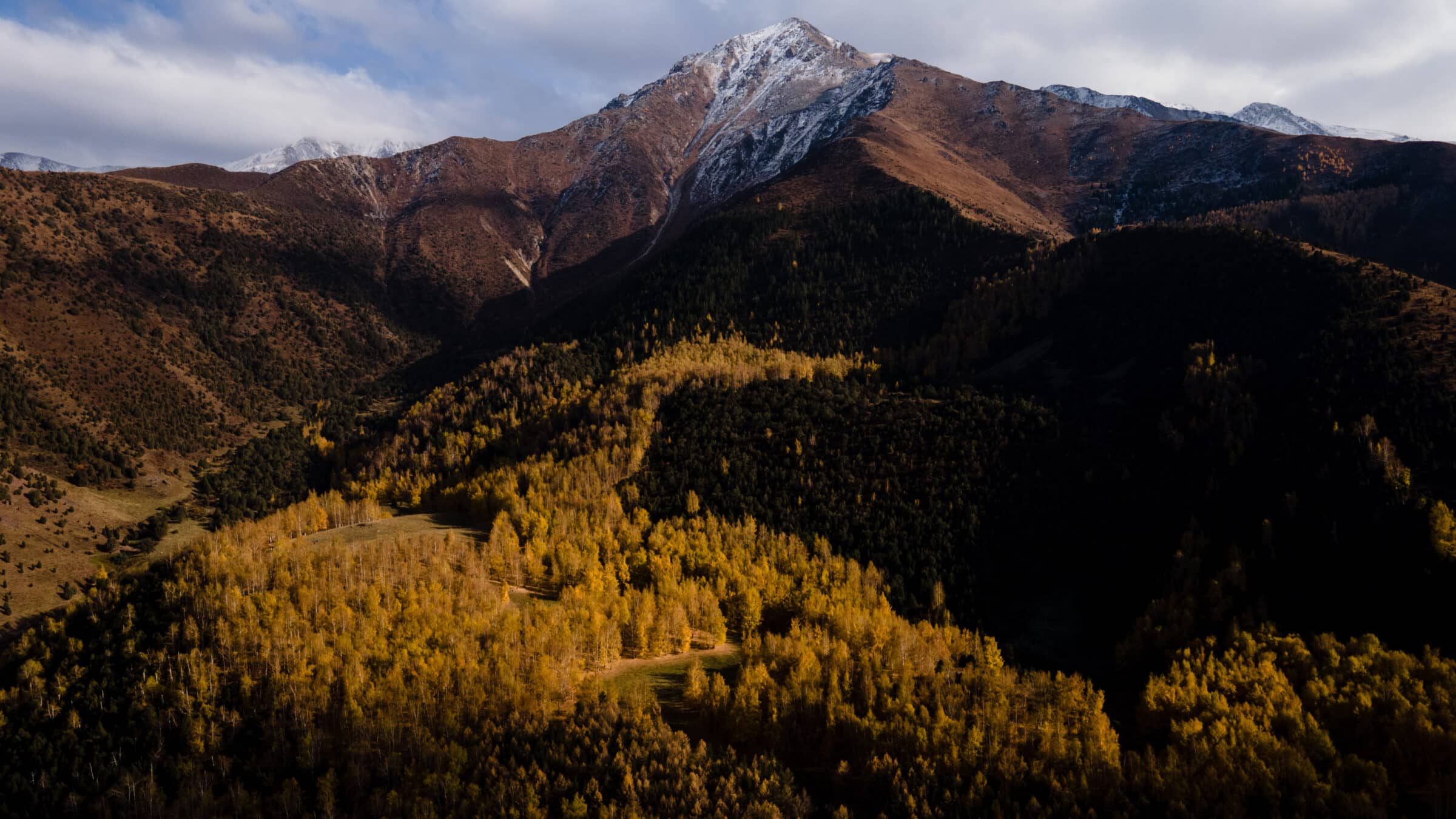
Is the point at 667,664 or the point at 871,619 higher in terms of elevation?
the point at 871,619

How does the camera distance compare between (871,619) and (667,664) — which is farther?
(871,619)

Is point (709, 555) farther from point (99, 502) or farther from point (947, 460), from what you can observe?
point (99, 502)

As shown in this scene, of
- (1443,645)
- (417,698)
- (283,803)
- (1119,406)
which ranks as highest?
(1119,406)

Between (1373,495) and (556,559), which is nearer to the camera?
(1373,495)

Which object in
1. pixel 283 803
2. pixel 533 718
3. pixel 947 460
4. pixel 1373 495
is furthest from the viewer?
pixel 947 460

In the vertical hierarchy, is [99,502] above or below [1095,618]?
above

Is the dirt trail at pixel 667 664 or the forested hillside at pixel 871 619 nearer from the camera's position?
the forested hillside at pixel 871 619

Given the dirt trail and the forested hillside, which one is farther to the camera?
the dirt trail

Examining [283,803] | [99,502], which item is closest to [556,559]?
[283,803]
